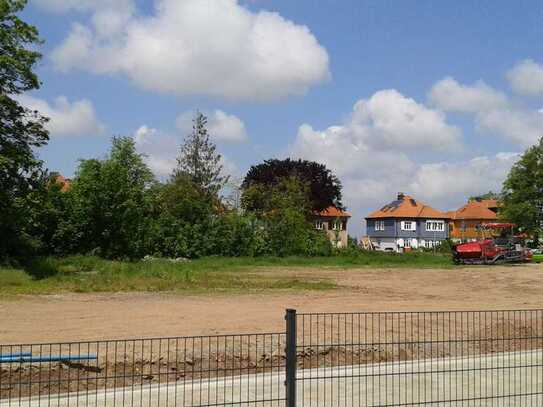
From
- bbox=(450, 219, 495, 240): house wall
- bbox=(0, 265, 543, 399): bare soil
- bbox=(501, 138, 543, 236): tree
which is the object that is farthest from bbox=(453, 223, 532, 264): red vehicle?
bbox=(450, 219, 495, 240): house wall

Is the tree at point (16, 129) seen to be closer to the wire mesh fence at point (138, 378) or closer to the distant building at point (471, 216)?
the wire mesh fence at point (138, 378)

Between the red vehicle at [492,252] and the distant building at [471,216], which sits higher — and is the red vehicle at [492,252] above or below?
below

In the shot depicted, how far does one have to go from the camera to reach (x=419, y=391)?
7867mm

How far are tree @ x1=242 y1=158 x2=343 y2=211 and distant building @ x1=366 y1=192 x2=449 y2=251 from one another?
28.7 m

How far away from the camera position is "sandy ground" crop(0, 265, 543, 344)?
14141 millimetres

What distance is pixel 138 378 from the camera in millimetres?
10039

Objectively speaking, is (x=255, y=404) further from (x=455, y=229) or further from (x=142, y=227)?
(x=455, y=229)

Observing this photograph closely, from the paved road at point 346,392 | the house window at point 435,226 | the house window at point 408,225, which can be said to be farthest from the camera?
the house window at point 435,226

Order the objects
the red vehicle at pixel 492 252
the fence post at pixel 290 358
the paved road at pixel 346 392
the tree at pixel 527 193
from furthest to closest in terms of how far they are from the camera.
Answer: the tree at pixel 527 193 < the red vehicle at pixel 492 252 < the paved road at pixel 346 392 < the fence post at pixel 290 358

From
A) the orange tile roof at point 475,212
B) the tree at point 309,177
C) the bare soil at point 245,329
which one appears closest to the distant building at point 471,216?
the orange tile roof at point 475,212

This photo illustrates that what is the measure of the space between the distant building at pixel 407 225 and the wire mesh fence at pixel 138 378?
9014cm

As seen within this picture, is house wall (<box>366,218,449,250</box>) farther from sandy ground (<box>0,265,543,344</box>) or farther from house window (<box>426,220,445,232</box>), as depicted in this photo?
sandy ground (<box>0,265,543,344</box>)

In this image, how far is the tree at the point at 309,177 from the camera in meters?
72.0

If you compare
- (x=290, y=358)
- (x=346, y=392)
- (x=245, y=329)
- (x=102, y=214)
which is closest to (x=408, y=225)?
(x=102, y=214)
